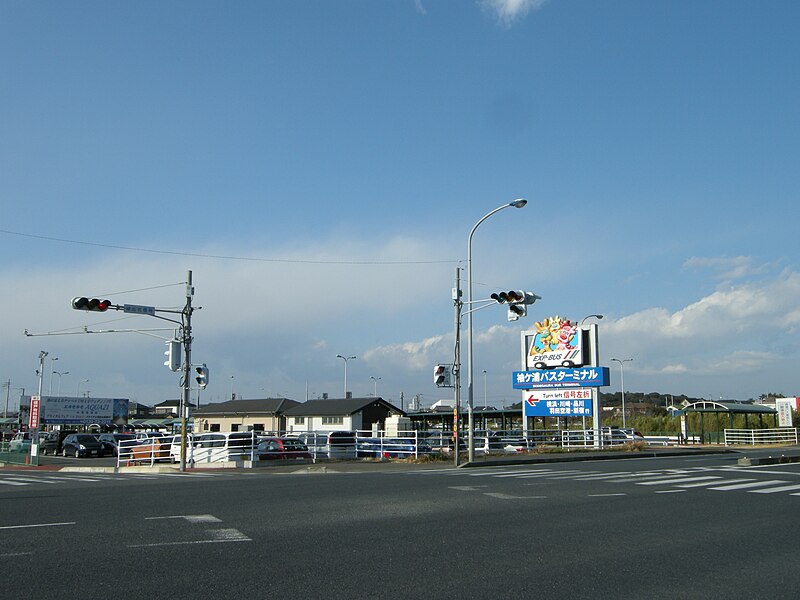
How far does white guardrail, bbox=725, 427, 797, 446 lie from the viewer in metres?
58.5

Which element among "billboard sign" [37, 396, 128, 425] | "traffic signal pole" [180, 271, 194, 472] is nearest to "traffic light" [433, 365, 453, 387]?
"traffic signal pole" [180, 271, 194, 472]

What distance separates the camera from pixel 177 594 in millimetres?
7492

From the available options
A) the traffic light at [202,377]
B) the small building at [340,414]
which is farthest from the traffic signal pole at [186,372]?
the small building at [340,414]

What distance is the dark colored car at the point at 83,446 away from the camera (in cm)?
4962

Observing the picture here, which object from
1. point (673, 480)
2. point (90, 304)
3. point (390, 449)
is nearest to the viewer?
point (673, 480)

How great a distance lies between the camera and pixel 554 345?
49062 millimetres

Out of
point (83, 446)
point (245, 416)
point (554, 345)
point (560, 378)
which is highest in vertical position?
point (554, 345)

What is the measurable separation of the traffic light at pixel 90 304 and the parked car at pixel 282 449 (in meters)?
9.28

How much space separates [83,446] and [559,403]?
102 feet

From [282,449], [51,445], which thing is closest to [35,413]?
[51,445]

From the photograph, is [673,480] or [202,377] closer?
[673,480]

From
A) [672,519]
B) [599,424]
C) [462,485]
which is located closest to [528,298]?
[462,485]

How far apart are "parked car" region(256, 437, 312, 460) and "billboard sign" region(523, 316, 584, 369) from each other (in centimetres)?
2045

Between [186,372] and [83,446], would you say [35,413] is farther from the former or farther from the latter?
[186,372]
